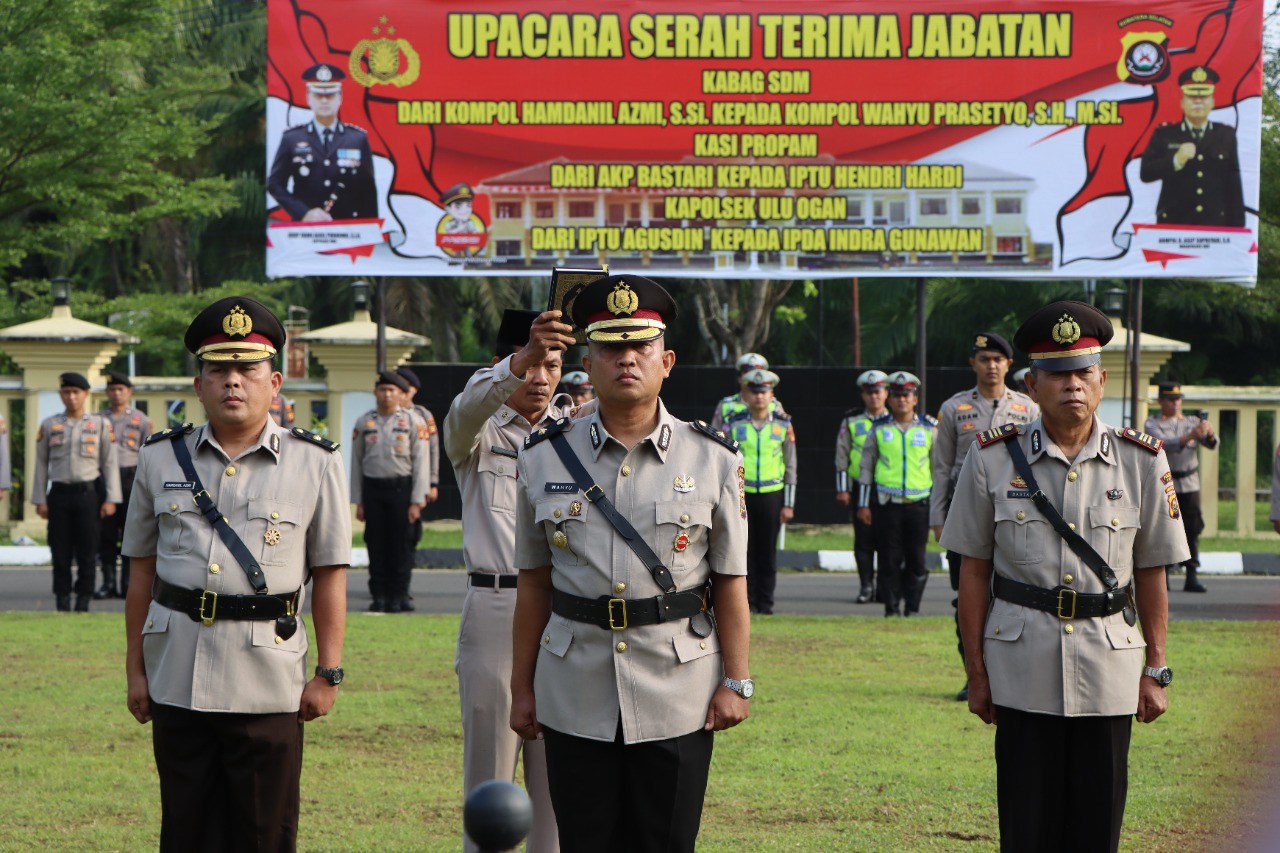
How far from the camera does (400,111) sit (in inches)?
618

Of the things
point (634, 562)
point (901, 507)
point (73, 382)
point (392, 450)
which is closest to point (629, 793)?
point (634, 562)

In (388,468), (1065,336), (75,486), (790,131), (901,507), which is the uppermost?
(790,131)

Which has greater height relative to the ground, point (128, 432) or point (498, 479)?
point (498, 479)

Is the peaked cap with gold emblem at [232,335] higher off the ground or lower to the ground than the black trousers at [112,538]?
higher

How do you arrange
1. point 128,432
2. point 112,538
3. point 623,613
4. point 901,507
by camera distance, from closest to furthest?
point 623,613
point 901,507
point 112,538
point 128,432

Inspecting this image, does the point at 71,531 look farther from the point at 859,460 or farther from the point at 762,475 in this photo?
the point at 859,460

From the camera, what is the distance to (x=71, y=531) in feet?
43.0

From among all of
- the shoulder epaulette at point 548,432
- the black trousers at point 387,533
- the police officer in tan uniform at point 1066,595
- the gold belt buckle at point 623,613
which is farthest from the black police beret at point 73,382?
the gold belt buckle at point 623,613

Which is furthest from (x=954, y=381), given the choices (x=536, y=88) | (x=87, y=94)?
(x=87, y=94)

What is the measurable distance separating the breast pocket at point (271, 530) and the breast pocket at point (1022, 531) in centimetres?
207

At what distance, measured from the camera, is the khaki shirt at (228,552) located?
4535mm

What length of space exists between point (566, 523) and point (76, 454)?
32.3 ft

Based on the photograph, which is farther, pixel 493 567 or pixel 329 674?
pixel 493 567

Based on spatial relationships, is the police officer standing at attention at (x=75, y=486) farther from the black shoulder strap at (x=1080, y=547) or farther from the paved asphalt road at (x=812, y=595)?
the black shoulder strap at (x=1080, y=547)
